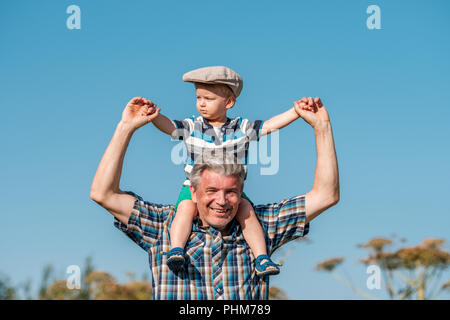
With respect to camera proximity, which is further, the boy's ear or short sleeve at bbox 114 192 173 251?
the boy's ear

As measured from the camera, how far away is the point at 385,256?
24.8 metres

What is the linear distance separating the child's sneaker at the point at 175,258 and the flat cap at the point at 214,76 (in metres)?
1.57

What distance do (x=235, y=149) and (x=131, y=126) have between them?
103cm

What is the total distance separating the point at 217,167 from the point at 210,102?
1021 millimetres

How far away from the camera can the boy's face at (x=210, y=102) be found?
17.5ft

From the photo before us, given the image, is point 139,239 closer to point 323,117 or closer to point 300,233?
point 300,233

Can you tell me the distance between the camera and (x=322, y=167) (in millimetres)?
4660

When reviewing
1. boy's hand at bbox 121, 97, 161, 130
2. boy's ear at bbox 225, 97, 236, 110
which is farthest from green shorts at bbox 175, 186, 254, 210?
boy's ear at bbox 225, 97, 236, 110

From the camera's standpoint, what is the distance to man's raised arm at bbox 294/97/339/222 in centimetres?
466

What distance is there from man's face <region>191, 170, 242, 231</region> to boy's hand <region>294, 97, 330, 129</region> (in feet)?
2.50

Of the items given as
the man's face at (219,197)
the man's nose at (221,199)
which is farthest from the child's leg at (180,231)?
the man's nose at (221,199)

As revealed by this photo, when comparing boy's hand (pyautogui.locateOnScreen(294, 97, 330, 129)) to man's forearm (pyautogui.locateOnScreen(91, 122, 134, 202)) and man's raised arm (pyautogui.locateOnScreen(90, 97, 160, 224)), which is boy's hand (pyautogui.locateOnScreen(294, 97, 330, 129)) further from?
man's forearm (pyautogui.locateOnScreen(91, 122, 134, 202))

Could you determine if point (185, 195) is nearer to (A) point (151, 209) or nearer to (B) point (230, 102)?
(A) point (151, 209)

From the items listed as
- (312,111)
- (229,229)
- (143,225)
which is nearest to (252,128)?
(312,111)
